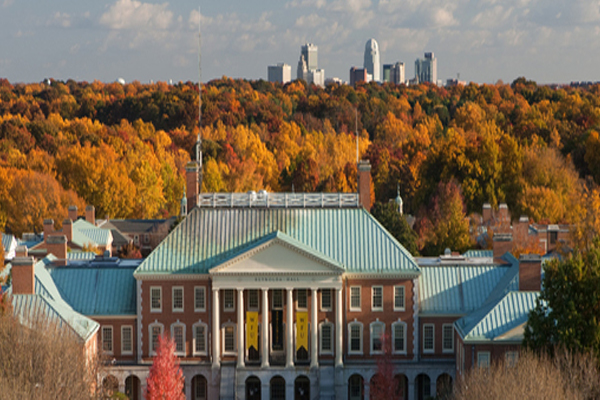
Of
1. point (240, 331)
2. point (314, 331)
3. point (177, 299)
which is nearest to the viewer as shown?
point (240, 331)

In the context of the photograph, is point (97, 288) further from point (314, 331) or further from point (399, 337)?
point (399, 337)

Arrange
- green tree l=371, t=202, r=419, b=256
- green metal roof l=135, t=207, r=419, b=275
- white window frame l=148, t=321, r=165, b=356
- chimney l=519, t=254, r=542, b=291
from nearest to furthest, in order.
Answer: chimney l=519, t=254, r=542, b=291, white window frame l=148, t=321, r=165, b=356, green metal roof l=135, t=207, r=419, b=275, green tree l=371, t=202, r=419, b=256

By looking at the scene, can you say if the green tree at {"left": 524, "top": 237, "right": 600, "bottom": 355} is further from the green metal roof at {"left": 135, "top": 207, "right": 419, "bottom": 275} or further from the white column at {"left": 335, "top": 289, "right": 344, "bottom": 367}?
the white column at {"left": 335, "top": 289, "right": 344, "bottom": 367}

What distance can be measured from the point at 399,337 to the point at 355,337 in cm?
276

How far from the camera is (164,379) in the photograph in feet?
197

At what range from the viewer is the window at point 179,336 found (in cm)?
6819

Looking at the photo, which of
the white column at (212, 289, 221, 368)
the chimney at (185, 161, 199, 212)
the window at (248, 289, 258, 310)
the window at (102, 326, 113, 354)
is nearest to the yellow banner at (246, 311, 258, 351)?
the window at (248, 289, 258, 310)

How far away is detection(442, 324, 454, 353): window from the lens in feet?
224

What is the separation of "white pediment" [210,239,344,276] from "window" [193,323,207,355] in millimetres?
3936

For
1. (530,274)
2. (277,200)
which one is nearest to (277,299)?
(277,200)

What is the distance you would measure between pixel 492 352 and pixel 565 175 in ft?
245

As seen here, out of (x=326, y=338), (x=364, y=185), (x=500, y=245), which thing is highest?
(x=364, y=185)

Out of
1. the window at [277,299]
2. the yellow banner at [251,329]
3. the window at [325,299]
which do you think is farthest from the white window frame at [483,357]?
the yellow banner at [251,329]

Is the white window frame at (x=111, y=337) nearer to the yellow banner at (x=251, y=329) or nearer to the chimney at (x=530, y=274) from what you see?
the yellow banner at (x=251, y=329)
